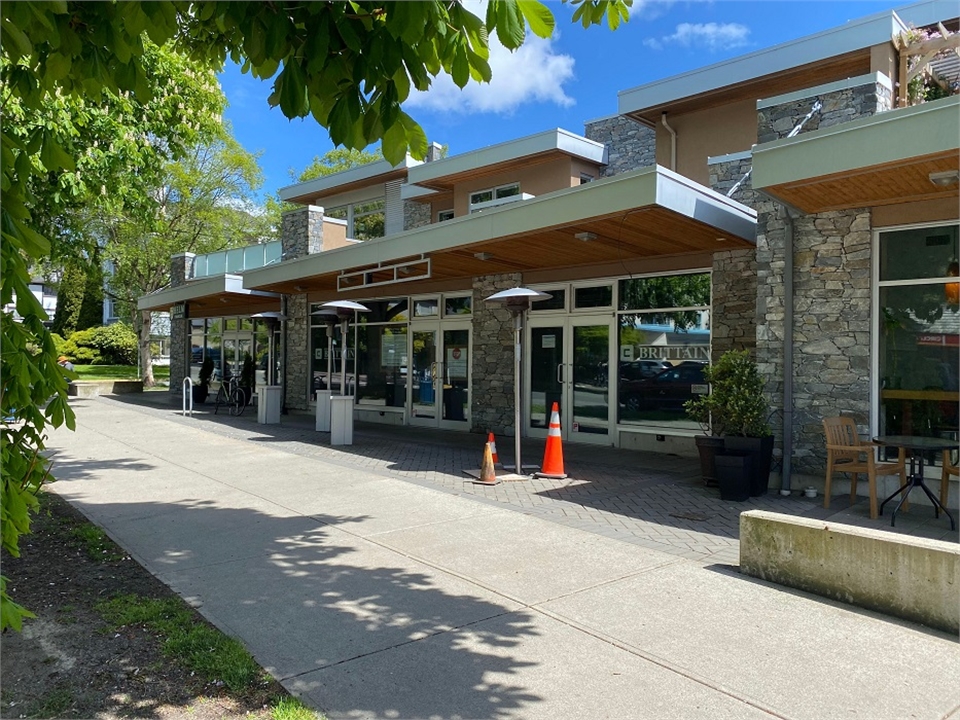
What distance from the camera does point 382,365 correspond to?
15.8m

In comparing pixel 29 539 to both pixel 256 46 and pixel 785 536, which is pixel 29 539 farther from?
pixel 785 536

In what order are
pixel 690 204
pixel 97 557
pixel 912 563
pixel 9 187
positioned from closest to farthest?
pixel 9 187 < pixel 912 563 < pixel 97 557 < pixel 690 204

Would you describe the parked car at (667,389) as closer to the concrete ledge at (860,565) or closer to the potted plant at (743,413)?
the potted plant at (743,413)

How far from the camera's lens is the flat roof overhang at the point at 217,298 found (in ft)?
57.9

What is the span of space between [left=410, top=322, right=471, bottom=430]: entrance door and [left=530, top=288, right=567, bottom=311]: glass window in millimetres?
1910

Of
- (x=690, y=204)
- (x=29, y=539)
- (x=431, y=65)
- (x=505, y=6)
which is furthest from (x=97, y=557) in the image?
(x=690, y=204)

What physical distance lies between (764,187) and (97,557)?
23.1ft

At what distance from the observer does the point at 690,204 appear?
792 centimetres

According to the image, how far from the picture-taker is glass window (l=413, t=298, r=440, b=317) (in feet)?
47.7

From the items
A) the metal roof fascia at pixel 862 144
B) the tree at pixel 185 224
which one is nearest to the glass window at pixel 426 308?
the metal roof fascia at pixel 862 144

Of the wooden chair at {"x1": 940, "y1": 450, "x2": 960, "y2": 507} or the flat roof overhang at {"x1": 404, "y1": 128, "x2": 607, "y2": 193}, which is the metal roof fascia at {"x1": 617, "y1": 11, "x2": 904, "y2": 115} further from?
the wooden chair at {"x1": 940, "y1": 450, "x2": 960, "y2": 507}

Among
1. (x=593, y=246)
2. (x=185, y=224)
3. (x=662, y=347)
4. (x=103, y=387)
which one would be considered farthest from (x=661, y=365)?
(x=185, y=224)

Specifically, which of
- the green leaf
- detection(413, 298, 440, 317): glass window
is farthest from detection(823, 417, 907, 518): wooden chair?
detection(413, 298, 440, 317): glass window

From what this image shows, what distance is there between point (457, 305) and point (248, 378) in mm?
8711
